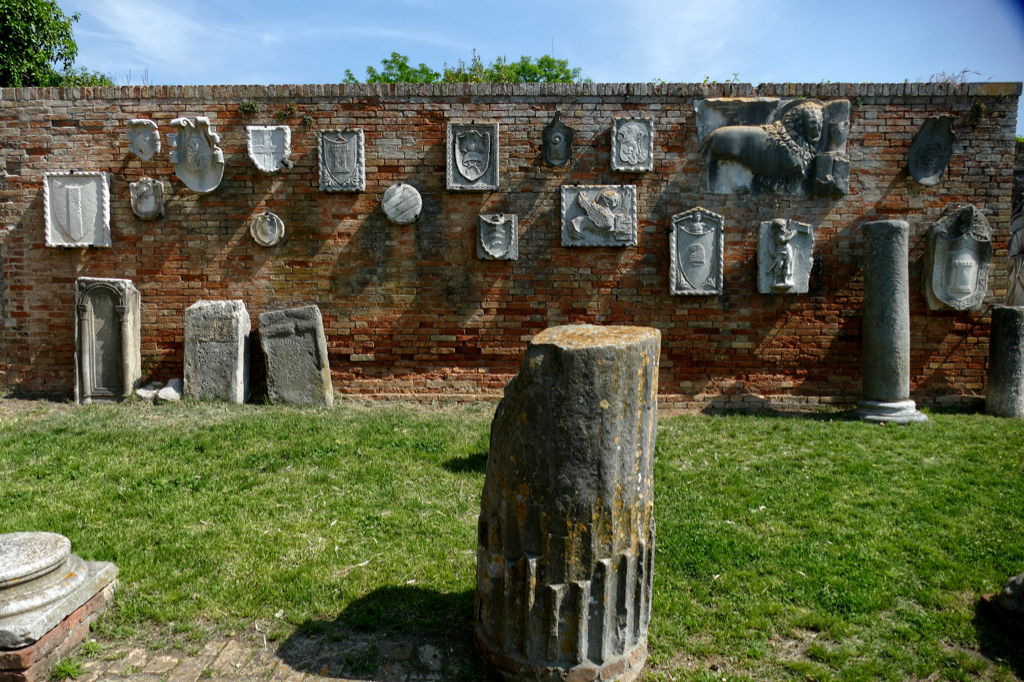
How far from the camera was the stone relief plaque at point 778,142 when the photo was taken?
7457 millimetres

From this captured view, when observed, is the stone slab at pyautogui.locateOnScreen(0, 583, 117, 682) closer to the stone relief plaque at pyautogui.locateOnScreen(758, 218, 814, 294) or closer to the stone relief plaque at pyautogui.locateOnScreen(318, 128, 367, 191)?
the stone relief plaque at pyautogui.locateOnScreen(318, 128, 367, 191)

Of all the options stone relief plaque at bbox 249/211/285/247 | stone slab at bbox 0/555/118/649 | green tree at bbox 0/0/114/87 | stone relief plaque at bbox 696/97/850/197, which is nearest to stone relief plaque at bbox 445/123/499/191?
stone relief plaque at bbox 249/211/285/247

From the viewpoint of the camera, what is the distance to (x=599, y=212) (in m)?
7.52

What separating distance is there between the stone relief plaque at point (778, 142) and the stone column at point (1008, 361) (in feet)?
7.41

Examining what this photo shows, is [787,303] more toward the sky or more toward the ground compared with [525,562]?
more toward the sky

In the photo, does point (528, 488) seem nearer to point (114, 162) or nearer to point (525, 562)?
point (525, 562)

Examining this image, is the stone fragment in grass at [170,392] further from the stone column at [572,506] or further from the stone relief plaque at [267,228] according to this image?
the stone column at [572,506]

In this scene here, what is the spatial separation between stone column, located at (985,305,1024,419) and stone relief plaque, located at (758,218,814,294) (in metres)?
2.12

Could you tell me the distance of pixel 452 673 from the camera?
2.73m

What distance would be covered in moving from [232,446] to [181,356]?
2.84 meters

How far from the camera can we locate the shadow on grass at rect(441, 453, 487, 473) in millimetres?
5242

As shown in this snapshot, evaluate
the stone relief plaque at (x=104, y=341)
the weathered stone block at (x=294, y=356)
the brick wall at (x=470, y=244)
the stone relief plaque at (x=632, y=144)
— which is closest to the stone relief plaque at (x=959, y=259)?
the brick wall at (x=470, y=244)

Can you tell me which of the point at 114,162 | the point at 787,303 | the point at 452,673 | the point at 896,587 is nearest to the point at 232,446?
the point at 452,673

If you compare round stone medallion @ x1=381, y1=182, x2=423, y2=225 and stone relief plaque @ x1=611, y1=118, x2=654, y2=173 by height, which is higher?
stone relief plaque @ x1=611, y1=118, x2=654, y2=173
